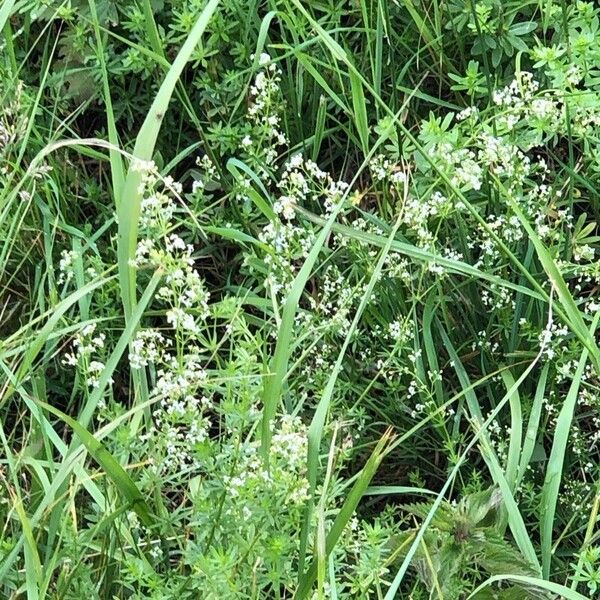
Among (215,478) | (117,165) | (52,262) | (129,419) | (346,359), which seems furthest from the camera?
(52,262)

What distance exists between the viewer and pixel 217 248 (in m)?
2.57

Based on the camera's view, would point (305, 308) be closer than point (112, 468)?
No

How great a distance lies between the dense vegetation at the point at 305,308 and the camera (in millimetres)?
1714

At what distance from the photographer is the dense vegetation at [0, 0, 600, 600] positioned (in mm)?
1714

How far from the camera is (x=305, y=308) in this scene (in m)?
2.46

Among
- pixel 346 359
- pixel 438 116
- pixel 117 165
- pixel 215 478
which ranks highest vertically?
pixel 117 165

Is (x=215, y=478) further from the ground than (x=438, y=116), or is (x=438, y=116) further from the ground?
(x=438, y=116)

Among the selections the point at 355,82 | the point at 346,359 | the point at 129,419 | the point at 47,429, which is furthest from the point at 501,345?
the point at 47,429

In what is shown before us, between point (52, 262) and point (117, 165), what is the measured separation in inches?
22.9

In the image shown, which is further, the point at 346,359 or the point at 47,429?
the point at 346,359

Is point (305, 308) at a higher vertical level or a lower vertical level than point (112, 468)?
lower

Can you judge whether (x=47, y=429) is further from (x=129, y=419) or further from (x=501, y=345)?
(x=501, y=345)

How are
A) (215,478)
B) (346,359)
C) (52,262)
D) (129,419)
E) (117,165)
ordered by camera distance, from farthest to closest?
1. (52,262)
2. (346,359)
3. (129,419)
4. (117,165)
5. (215,478)

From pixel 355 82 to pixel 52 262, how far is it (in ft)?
2.65
